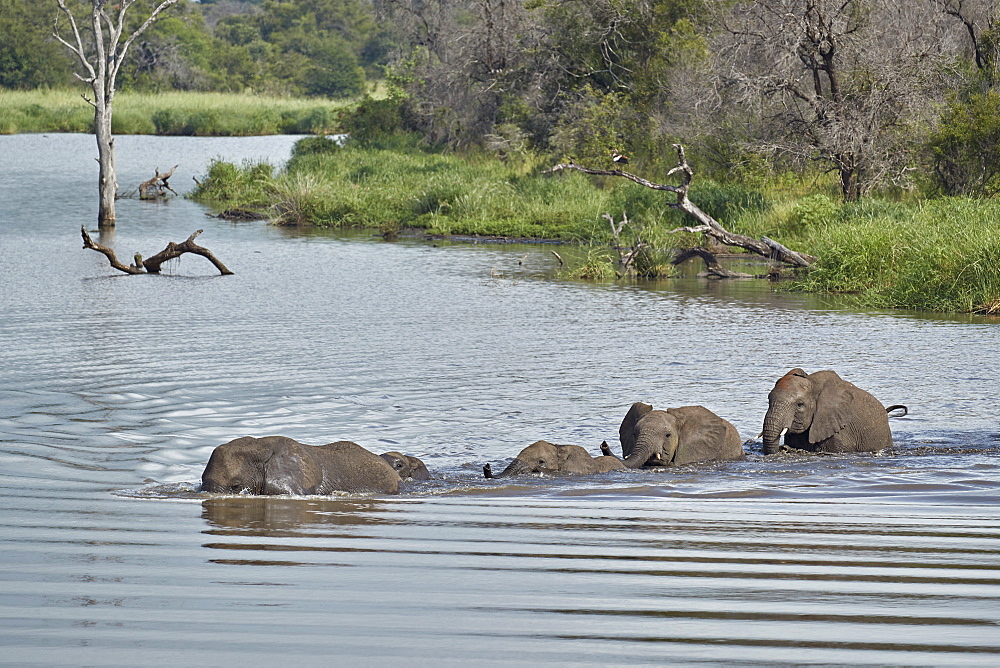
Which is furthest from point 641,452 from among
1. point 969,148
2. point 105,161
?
point 105,161

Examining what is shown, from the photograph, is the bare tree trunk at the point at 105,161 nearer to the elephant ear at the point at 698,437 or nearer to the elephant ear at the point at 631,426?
the elephant ear at the point at 631,426

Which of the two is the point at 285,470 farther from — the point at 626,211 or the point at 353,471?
the point at 626,211

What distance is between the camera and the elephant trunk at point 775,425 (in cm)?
860

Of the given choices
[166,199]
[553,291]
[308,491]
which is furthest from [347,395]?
[166,199]

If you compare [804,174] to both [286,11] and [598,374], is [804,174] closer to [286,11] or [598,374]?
[598,374]

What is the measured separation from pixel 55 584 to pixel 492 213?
26870 millimetres

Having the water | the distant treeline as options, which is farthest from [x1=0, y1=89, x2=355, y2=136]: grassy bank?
the water

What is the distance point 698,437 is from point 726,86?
19912mm

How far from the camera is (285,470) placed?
7.04 m

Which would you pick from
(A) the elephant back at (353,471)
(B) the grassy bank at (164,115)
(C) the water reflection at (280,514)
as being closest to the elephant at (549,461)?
(A) the elephant back at (353,471)

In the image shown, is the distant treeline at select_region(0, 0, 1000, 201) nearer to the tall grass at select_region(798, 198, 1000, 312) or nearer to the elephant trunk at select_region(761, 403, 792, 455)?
the tall grass at select_region(798, 198, 1000, 312)

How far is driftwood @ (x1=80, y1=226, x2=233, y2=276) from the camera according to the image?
67.6 feet

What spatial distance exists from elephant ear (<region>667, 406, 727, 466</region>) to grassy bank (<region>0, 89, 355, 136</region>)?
60416mm

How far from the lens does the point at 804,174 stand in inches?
1108
